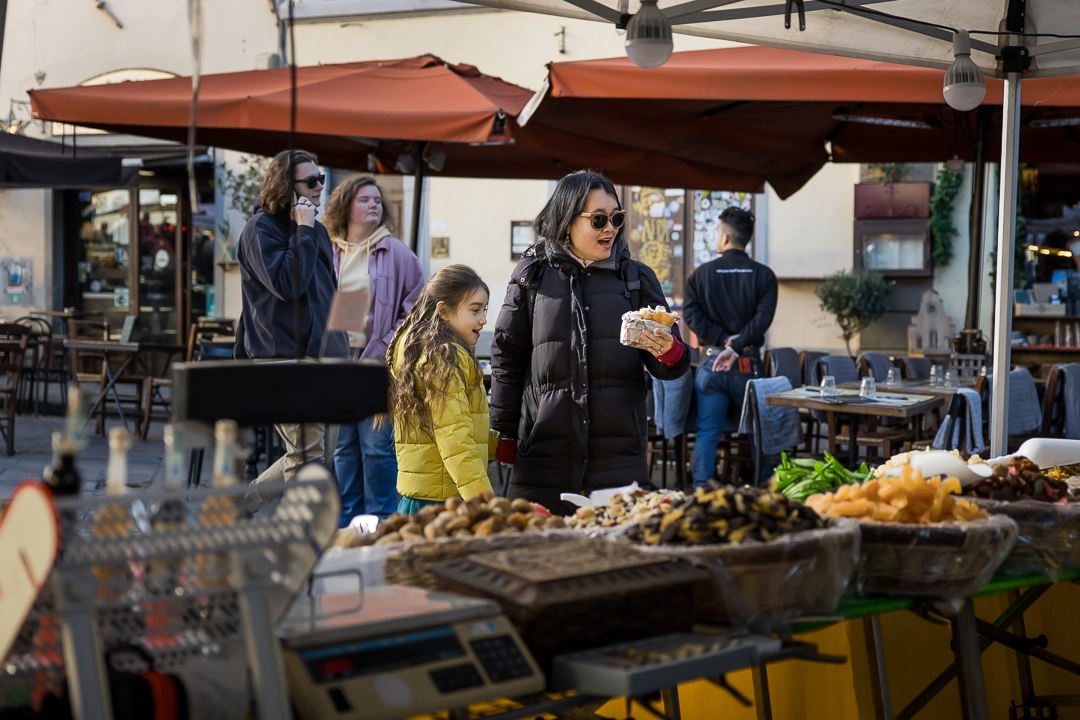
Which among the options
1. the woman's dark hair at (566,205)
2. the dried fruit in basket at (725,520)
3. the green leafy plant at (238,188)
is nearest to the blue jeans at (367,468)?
the woman's dark hair at (566,205)

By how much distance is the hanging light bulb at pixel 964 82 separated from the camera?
418 cm

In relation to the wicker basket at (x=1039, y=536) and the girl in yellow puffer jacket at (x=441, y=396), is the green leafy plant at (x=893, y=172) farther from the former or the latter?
the wicker basket at (x=1039, y=536)

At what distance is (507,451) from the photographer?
13.1 feet

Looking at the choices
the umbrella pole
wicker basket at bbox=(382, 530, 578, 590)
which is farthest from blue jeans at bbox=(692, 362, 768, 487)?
wicker basket at bbox=(382, 530, 578, 590)

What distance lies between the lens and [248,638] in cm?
153

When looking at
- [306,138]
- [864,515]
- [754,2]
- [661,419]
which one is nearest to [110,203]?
[306,138]

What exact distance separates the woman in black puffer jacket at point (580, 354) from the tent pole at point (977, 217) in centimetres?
407

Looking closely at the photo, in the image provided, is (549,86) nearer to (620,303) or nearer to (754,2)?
(754,2)

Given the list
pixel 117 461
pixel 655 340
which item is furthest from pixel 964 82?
pixel 117 461

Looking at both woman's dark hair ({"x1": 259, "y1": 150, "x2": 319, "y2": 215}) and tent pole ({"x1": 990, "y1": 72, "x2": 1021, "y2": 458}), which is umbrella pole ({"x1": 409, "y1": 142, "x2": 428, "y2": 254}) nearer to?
woman's dark hair ({"x1": 259, "y1": 150, "x2": 319, "y2": 215})

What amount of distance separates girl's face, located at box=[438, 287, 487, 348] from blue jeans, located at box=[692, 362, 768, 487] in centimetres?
359

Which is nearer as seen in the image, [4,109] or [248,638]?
[248,638]

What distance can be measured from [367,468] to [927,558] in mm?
3825

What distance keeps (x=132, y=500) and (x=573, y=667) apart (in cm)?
70
